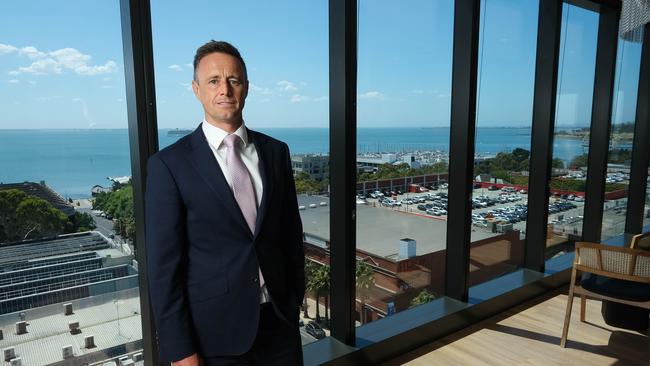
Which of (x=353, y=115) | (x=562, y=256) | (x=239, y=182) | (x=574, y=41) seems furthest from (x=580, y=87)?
(x=239, y=182)

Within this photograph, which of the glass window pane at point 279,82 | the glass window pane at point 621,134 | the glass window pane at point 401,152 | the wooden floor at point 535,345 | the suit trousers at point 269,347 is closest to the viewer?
the suit trousers at point 269,347

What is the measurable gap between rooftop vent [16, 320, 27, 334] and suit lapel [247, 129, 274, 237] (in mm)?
1171

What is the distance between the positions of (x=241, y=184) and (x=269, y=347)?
21.6 inches

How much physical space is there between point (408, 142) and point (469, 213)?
0.85 meters

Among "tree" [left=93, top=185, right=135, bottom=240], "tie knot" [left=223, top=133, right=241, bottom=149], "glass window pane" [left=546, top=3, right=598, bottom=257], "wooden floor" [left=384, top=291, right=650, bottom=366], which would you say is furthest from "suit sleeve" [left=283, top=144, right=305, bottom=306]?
"glass window pane" [left=546, top=3, right=598, bottom=257]

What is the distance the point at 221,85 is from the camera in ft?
4.18

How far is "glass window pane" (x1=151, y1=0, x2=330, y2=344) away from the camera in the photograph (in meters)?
1.96

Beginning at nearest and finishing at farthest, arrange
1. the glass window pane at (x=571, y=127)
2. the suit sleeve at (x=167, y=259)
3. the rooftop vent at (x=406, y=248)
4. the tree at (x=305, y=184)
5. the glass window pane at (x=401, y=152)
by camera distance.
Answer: the suit sleeve at (x=167, y=259)
the tree at (x=305, y=184)
the glass window pane at (x=401, y=152)
the rooftop vent at (x=406, y=248)
the glass window pane at (x=571, y=127)

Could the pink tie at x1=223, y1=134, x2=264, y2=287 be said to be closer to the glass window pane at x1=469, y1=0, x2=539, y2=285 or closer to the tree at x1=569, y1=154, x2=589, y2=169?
the glass window pane at x1=469, y1=0, x2=539, y2=285

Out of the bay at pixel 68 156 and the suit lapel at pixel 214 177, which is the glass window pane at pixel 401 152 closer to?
the bay at pixel 68 156

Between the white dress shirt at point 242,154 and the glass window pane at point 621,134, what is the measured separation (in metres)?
4.68

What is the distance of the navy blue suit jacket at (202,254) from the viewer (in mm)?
1249

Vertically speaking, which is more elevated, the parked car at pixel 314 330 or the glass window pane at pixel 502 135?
the glass window pane at pixel 502 135

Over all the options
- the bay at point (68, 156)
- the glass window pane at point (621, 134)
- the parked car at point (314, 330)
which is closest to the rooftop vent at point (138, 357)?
the bay at point (68, 156)
